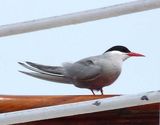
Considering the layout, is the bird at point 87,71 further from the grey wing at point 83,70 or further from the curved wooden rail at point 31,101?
the curved wooden rail at point 31,101

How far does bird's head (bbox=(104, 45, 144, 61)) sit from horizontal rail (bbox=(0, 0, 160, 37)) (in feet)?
1.78

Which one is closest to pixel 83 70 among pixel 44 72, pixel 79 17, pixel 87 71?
pixel 87 71

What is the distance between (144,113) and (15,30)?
232 millimetres

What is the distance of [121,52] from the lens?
50.1 inches

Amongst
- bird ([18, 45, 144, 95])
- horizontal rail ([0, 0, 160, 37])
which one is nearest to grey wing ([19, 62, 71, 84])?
bird ([18, 45, 144, 95])

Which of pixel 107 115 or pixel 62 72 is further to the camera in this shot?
pixel 62 72

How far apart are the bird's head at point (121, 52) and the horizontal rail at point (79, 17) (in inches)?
21.4

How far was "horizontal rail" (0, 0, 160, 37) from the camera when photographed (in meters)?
0.65

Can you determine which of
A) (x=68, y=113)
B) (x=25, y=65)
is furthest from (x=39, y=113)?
(x=25, y=65)

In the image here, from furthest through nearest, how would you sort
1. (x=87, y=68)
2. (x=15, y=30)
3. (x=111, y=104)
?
(x=87, y=68), (x=15, y=30), (x=111, y=104)

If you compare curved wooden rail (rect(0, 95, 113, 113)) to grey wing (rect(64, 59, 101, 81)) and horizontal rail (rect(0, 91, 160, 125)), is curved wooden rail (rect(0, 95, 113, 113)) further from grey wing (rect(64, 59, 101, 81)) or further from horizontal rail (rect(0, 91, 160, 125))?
grey wing (rect(64, 59, 101, 81))

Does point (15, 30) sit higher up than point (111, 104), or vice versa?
point (15, 30)

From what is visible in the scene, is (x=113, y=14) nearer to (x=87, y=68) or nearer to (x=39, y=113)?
(x=39, y=113)

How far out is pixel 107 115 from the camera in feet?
2.08
